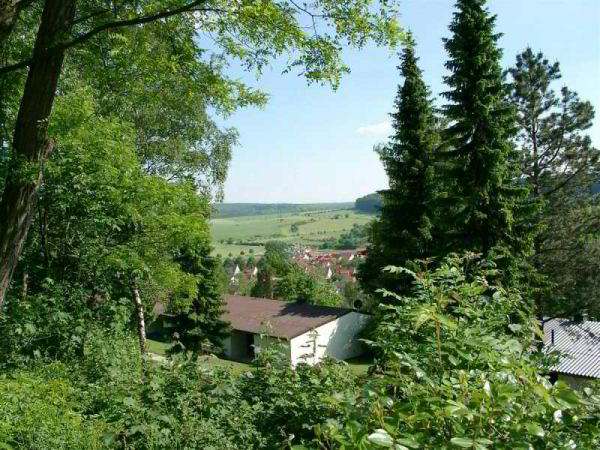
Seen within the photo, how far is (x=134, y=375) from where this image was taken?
17.2 feet

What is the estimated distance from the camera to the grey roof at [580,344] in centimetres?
1798

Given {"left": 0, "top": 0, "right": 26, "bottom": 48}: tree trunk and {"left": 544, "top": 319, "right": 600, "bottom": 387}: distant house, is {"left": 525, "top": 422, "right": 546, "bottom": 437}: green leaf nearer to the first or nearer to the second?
Answer: {"left": 0, "top": 0, "right": 26, "bottom": 48}: tree trunk

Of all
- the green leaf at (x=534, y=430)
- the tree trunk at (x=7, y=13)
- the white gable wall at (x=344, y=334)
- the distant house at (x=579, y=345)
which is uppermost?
the tree trunk at (x=7, y=13)

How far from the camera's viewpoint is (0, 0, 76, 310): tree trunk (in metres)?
4.75

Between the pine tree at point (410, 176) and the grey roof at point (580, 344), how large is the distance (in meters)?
6.11

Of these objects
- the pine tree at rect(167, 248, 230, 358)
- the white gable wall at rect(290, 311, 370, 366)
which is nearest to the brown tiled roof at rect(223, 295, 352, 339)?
the white gable wall at rect(290, 311, 370, 366)

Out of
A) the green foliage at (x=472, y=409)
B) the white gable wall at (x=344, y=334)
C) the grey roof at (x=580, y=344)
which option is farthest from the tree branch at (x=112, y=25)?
the white gable wall at (x=344, y=334)

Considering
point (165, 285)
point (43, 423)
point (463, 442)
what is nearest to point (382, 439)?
point (463, 442)

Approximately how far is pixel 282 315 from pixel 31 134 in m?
26.3

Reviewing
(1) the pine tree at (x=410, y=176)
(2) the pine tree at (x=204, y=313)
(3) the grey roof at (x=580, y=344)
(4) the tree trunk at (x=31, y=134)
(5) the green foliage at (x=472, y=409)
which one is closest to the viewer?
(5) the green foliage at (x=472, y=409)

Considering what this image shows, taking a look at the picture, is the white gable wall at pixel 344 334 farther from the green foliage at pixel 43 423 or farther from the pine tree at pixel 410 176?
the green foliage at pixel 43 423

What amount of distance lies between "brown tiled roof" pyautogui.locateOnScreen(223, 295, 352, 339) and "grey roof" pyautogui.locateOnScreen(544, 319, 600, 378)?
486 inches

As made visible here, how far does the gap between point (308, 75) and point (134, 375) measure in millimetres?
3923

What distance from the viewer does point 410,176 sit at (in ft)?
64.8
